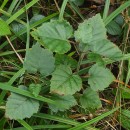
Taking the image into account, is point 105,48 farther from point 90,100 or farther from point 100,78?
point 90,100

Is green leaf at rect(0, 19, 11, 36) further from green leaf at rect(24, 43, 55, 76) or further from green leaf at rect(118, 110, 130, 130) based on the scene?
green leaf at rect(118, 110, 130, 130)

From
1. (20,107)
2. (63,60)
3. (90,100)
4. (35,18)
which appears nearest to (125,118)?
(90,100)

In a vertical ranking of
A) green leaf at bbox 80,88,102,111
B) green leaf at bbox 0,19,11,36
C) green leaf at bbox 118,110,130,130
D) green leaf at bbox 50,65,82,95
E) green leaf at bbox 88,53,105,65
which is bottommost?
green leaf at bbox 118,110,130,130

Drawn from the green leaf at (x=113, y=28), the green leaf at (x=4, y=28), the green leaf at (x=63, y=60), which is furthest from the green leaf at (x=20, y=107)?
the green leaf at (x=113, y=28)

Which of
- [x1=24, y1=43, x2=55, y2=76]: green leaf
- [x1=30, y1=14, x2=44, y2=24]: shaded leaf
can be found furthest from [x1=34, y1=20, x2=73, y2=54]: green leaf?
[x1=30, y1=14, x2=44, y2=24]: shaded leaf

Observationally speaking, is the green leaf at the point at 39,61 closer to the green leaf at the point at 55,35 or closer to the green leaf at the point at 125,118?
the green leaf at the point at 55,35

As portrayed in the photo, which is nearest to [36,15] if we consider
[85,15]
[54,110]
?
[85,15]
